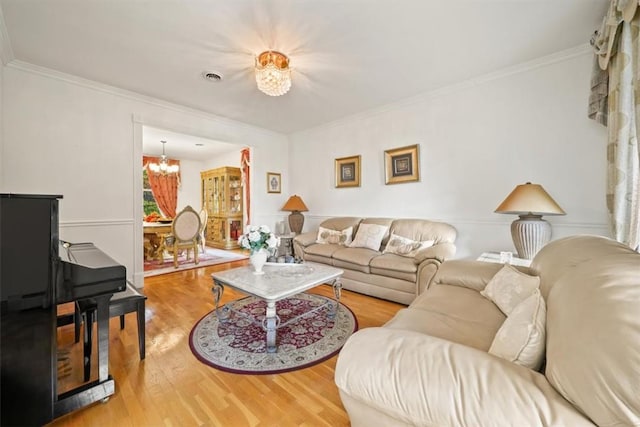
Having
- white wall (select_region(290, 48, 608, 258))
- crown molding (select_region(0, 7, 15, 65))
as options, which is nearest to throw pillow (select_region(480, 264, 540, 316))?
white wall (select_region(290, 48, 608, 258))

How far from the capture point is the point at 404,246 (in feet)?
10.5

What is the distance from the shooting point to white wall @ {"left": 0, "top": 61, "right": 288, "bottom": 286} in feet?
9.05

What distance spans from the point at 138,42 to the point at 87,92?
4.65 ft

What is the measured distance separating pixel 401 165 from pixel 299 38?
2250mm

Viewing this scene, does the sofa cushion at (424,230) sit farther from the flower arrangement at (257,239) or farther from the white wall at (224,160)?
the white wall at (224,160)

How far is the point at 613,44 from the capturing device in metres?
1.80

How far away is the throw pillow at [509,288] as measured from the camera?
148 cm

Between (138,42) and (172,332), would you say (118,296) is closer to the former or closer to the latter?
(172,332)

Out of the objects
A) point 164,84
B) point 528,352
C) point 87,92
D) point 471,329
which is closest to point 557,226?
point 471,329

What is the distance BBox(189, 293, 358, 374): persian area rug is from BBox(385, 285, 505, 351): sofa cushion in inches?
31.1

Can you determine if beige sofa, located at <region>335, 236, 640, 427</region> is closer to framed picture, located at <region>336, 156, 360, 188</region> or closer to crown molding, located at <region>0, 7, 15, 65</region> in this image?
framed picture, located at <region>336, 156, 360, 188</region>

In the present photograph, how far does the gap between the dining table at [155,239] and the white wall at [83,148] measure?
4.84 ft

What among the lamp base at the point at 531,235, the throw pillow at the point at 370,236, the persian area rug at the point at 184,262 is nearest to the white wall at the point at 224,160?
the persian area rug at the point at 184,262

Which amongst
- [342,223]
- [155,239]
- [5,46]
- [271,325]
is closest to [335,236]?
[342,223]
